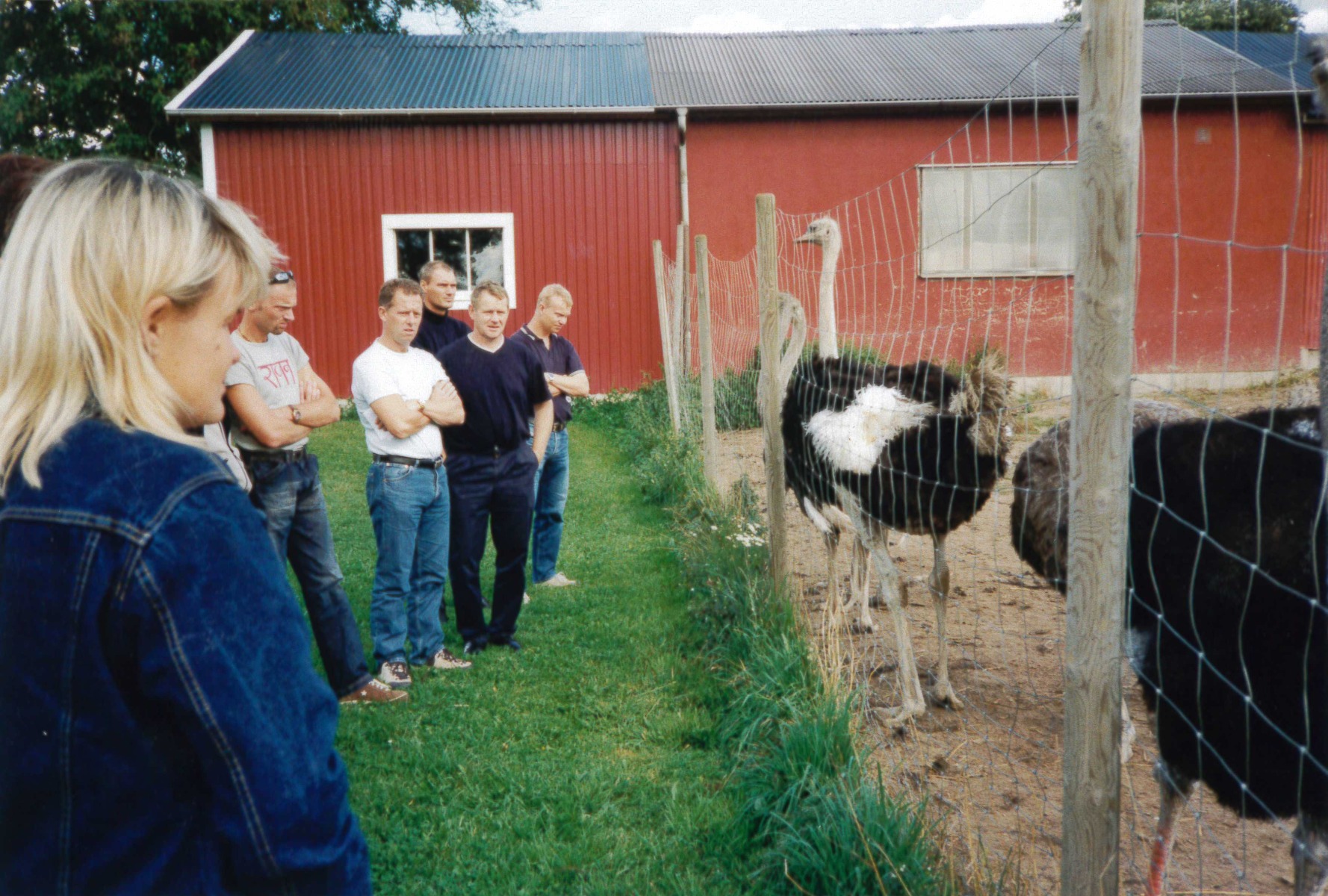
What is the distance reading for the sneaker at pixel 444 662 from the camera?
510cm

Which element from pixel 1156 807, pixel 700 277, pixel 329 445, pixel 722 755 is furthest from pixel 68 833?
pixel 329 445

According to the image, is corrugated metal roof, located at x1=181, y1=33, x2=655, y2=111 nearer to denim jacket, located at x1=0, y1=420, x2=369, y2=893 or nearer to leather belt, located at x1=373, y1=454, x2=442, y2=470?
leather belt, located at x1=373, y1=454, x2=442, y2=470

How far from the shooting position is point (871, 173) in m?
14.7

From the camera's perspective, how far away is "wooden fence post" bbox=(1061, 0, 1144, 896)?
6.16 ft

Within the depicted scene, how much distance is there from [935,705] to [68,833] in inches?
145

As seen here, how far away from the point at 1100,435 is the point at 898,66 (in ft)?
49.9

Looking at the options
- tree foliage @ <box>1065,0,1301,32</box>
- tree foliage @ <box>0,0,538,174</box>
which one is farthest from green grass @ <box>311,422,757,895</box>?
tree foliage @ <box>1065,0,1301,32</box>

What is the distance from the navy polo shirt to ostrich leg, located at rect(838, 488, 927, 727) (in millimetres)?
1651

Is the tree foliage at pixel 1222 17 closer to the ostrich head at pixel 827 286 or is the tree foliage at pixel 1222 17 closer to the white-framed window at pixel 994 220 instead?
the white-framed window at pixel 994 220

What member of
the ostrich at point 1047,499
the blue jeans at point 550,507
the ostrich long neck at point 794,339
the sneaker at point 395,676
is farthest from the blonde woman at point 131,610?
the blue jeans at point 550,507

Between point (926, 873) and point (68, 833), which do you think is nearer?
point (68, 833)

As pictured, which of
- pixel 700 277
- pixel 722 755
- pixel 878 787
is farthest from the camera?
pixel 700 277

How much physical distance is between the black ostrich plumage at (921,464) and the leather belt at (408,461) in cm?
172

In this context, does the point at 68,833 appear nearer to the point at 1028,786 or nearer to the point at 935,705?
the point at 1028,786
